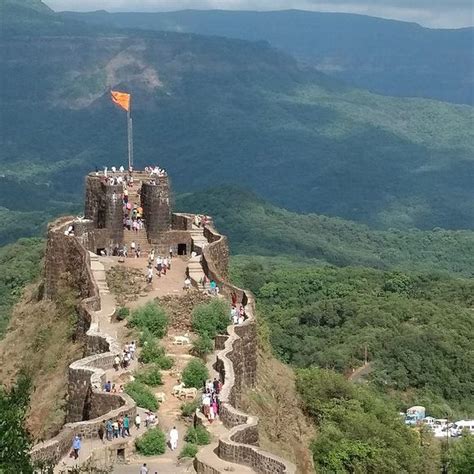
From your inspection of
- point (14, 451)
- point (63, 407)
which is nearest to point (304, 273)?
point (63, 407)

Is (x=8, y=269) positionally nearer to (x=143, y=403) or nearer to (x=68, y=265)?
(x=68, y=265)

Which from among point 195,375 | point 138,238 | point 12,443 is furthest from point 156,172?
point 12,443

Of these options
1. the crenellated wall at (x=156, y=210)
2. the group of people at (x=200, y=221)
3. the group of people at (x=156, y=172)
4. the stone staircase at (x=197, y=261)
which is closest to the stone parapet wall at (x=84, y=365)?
the stone staircase at (x=197, y=261)

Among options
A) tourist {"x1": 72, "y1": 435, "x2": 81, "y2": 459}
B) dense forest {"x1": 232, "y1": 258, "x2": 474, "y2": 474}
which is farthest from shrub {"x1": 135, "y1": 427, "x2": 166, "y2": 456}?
dense forest {"x1": 232, "y1": 258, "x2": 474, "y2": 474}

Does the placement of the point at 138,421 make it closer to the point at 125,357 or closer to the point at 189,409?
the point at 189,409

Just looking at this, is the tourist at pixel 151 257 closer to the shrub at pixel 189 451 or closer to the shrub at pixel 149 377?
the shrub at pixel 149 377

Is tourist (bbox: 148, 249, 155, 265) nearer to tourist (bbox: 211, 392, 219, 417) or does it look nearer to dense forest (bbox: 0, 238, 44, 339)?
tourist (bbox: 211, 392, 219, 417)
